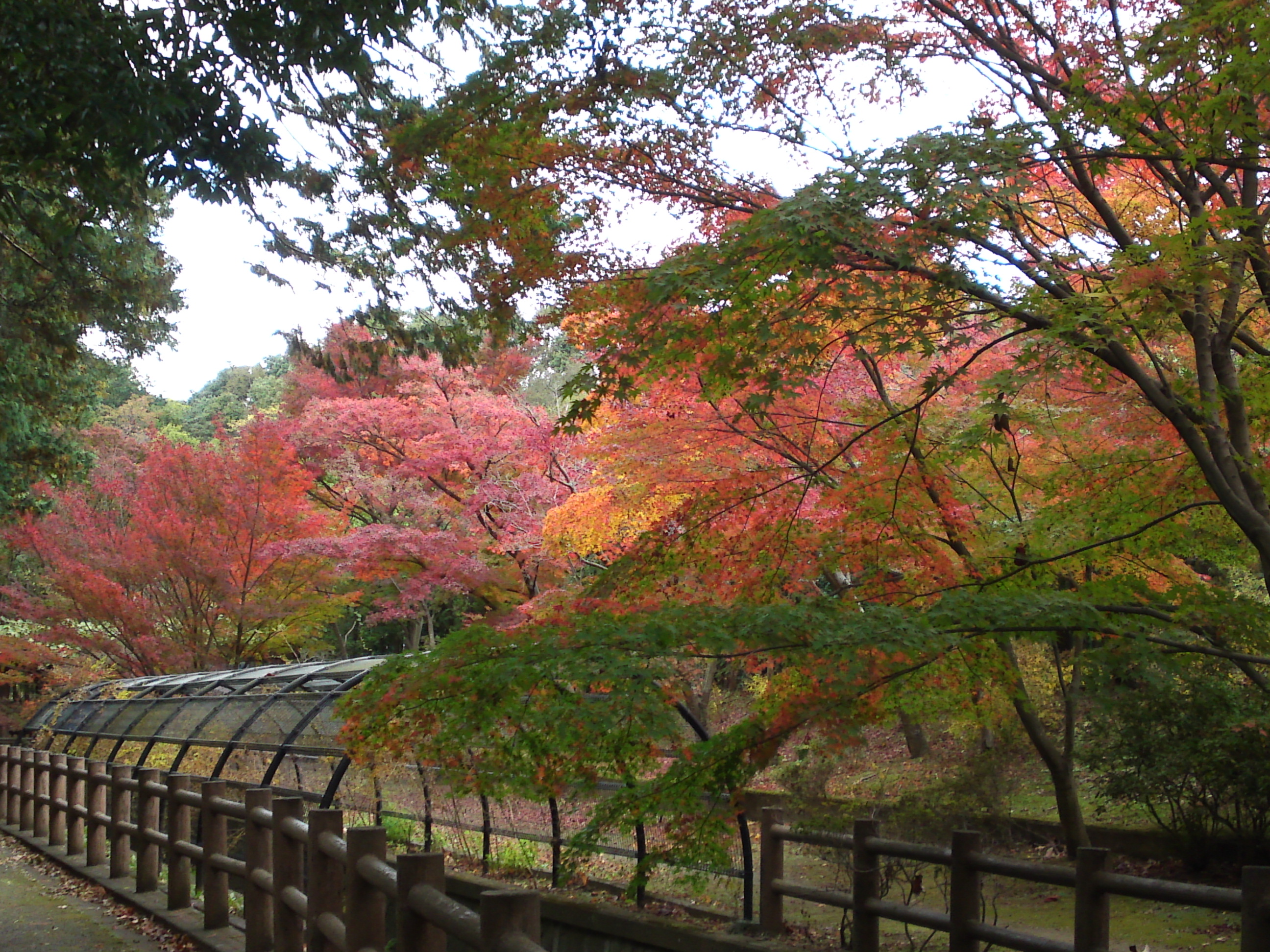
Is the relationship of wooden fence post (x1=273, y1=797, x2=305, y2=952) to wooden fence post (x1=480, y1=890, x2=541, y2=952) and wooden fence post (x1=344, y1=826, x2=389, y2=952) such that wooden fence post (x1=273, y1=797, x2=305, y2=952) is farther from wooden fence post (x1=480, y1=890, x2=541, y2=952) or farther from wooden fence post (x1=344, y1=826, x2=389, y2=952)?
wooden fence post (x1=480, y1=890, x2=541, y2=952)

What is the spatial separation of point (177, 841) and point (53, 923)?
3.15 feet

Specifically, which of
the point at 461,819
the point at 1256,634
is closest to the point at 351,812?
the point at 461,819

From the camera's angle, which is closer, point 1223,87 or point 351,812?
point 1223,87

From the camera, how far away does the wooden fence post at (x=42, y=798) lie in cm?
1120

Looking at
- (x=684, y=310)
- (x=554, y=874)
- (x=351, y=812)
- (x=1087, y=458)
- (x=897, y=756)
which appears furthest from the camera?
(x=897, y=756)

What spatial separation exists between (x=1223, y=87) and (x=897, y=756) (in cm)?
1420

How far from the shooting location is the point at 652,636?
498cm

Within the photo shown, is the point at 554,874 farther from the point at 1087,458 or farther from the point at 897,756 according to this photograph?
the point at 897,756

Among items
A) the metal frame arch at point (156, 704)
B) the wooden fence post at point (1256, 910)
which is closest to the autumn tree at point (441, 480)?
the metal frame arch at point (156, 704)

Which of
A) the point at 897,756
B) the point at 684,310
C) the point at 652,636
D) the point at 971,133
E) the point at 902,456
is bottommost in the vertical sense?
the point at 897,756

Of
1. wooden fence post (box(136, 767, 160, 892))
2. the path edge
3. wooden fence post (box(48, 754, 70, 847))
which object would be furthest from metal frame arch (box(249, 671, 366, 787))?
wooden fence post (box(48, 754, 70, 847))

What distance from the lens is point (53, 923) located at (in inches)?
289

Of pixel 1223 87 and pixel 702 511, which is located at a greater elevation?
pixel 1223 87

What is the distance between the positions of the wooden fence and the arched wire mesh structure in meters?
0.59
